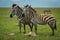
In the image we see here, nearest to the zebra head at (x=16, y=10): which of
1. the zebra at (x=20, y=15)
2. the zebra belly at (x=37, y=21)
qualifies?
the zebra at (x=20, y=15)

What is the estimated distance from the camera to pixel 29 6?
5547mm

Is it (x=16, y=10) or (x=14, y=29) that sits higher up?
(x=16, y=10)

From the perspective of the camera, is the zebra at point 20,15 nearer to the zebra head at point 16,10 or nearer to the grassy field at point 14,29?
the zebra head at point 16,10

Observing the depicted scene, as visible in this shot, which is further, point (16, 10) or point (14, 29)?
point (16, 10)

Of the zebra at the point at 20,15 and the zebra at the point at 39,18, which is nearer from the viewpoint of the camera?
the zebra at the point at 39,18

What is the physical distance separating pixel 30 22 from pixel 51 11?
38 centimetres

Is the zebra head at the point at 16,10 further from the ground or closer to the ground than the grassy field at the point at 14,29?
further from the ground

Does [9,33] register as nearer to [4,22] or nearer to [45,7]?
[4,22]

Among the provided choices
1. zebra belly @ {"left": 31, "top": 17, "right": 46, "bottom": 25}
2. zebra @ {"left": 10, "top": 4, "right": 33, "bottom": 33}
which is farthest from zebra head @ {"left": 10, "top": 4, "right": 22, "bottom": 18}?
zebra belly @ {"left": 31, "top": 17, "right": 46, "bottom": 25}

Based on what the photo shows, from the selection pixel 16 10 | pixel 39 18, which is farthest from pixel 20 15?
pixel 39 18

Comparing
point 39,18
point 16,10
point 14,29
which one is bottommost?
point 14,29

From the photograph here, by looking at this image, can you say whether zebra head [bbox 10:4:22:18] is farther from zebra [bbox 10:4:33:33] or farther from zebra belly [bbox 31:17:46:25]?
zebra belly [bbox 31:17:46:25]

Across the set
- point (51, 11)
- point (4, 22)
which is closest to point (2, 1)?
point (4, 22)

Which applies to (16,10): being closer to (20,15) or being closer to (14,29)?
(20,15)
